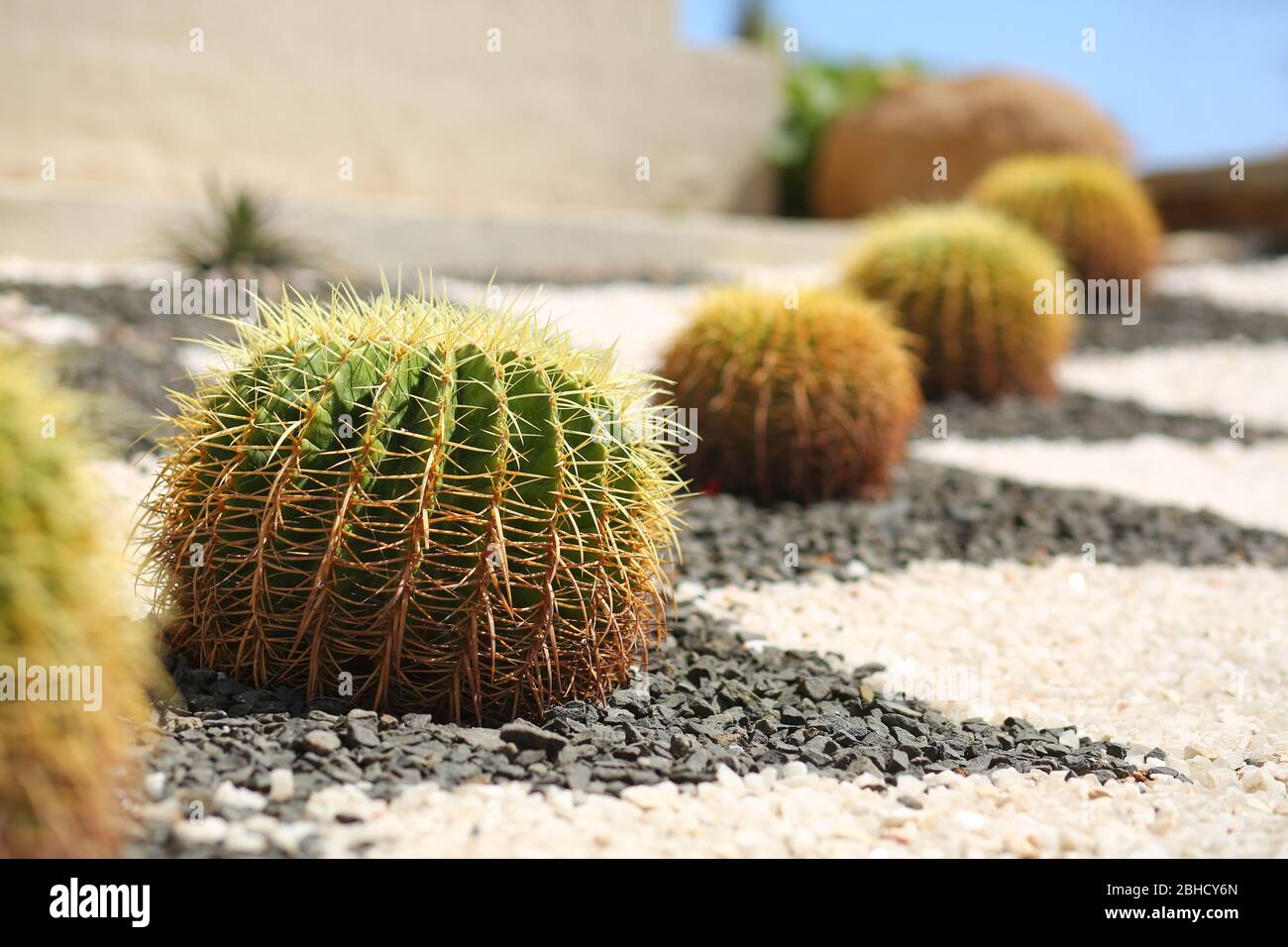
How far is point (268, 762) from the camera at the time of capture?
277 centimetres

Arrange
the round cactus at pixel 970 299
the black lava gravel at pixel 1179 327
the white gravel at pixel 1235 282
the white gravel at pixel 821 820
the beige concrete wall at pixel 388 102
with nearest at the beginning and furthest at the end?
the white gravel at pixel 821 820 < the round cactus at pixel 970 299 < the black lava gravel at pixel 1179 327 < the beige concrete wall at pixel 388 102 < the white gravel at pixel 1235 282

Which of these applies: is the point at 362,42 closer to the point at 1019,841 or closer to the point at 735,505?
the point at 735,505

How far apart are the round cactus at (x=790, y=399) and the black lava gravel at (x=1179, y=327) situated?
18.1ft

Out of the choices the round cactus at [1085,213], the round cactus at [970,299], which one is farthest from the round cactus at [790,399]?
the round cactus at [1085,213]

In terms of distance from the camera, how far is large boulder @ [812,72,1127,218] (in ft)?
47.4

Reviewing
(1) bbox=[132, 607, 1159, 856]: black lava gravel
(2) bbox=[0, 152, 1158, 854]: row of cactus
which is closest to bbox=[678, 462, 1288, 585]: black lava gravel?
(1) bbox=[132, 607, 1159, 856]: black lava gravel

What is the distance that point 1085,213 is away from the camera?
38.4 ft

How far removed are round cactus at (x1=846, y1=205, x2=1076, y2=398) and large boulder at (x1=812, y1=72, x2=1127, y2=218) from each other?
6.07 meters

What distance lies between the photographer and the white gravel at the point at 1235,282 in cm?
1241

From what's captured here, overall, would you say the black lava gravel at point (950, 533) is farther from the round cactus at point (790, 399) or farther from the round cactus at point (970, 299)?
the round cactus at point (970, 299)

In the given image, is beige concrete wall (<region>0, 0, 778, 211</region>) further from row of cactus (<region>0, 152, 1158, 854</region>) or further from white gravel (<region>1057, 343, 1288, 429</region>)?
row of cactus (<region>0, 152, 1158, 854</region>)

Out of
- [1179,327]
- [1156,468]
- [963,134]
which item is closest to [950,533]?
[1156,468]
